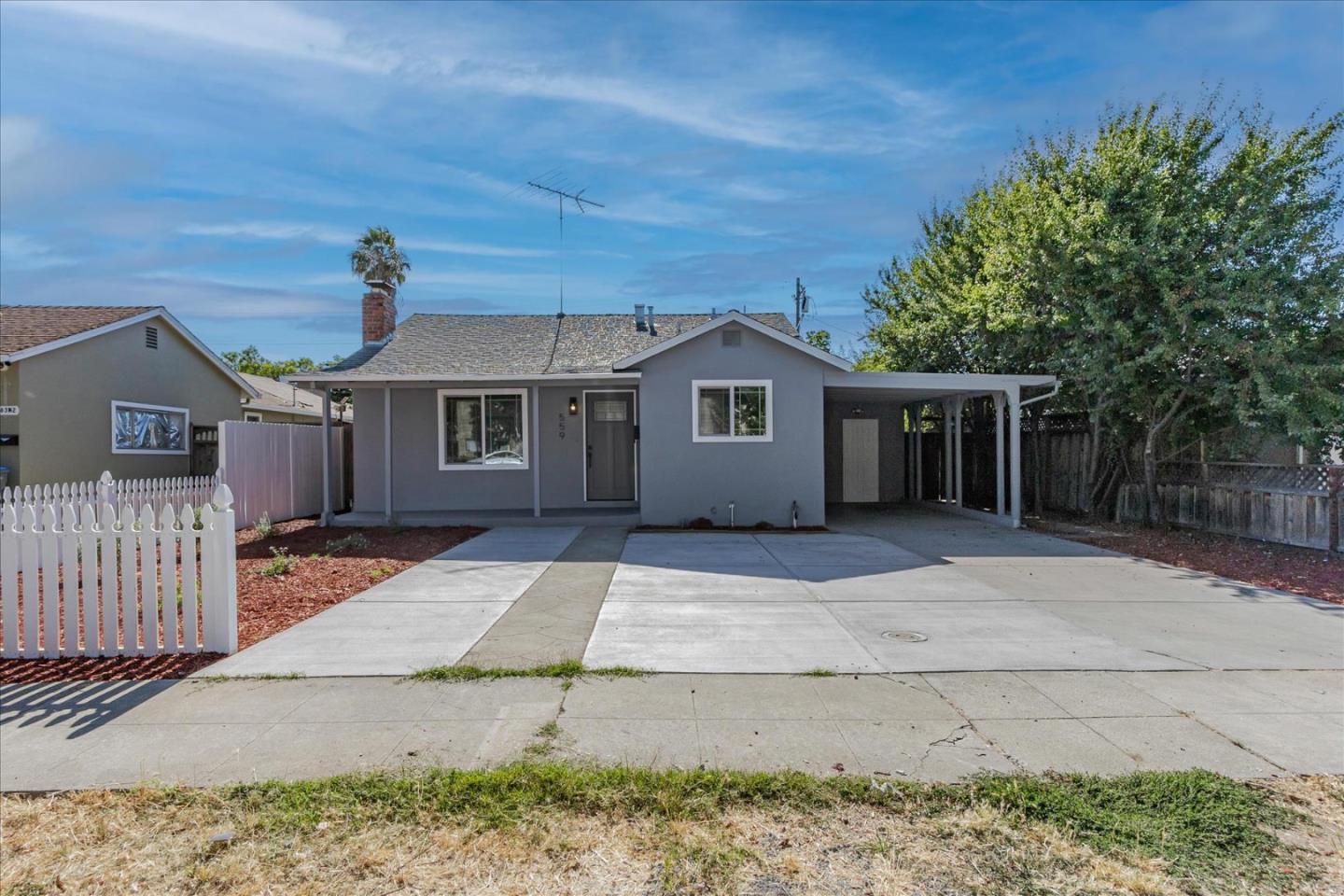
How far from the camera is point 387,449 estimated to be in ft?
41.0

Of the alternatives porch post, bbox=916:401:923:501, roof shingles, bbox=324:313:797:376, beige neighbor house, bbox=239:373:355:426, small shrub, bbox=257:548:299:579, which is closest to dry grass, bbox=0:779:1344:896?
small shrub, bbox=257:548:299:579

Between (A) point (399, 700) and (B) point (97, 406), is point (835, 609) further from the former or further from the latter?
(B) point (97, 406)

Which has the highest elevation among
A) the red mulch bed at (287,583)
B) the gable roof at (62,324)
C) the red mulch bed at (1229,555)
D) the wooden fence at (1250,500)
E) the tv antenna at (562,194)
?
the tv antenna at (562,194)

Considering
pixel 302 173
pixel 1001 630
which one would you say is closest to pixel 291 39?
pixel 302 173

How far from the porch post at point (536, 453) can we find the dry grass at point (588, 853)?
31.1 feet

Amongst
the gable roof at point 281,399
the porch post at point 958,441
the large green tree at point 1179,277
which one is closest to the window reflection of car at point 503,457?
the gable roof at point 281,399

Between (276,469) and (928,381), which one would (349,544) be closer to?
(276,469)

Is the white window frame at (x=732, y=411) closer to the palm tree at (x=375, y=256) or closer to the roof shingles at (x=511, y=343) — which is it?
the roof shingles at (x=511, y=343)

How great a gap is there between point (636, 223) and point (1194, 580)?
16806 mm

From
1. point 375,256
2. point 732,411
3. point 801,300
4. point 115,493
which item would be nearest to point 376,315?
point 115,493

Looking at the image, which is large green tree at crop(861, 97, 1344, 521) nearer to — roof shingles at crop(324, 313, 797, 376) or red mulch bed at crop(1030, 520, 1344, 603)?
red mulch bed at crop(1030, 520, 1344, 603)

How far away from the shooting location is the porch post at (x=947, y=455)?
15212 millimetres

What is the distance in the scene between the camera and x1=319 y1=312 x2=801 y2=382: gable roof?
40.4 ft

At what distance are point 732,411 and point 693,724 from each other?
8464 mm
